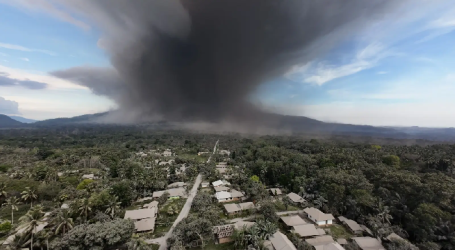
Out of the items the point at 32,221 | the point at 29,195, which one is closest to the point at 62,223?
the point at 32,221

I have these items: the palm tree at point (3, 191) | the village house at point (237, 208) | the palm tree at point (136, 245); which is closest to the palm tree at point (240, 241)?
the village house at point (237, 208)

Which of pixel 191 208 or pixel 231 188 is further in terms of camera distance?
pixel 231 188

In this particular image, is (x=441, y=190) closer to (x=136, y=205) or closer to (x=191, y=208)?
(x=191, y=208)

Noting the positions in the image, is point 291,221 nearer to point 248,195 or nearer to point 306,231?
point 306,231

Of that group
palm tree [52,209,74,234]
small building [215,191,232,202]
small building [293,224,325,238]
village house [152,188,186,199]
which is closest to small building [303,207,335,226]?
small building [293,224,325,238]

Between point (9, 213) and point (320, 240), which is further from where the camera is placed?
point (9, 213)

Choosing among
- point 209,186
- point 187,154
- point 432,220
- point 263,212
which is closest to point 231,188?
point 209,186

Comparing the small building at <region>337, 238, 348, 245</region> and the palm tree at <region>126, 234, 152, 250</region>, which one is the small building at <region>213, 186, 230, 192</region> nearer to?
the palm tree at <region>126, 234, 152, 250</region>
